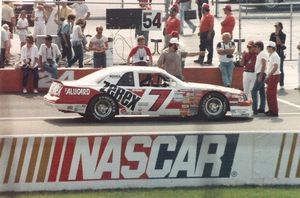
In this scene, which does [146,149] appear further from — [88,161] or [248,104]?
[248,104]

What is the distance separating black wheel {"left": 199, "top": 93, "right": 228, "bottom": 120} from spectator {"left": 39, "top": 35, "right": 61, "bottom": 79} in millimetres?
4455

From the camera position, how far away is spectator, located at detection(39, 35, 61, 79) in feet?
70.4

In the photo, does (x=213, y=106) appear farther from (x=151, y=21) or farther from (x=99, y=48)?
(x=151, y=21)

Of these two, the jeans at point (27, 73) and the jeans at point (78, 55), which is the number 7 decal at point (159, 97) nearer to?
the jeans at point (27, 73)

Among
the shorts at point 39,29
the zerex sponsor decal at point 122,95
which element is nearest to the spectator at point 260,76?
the zerex sponsor decal at point 122,95

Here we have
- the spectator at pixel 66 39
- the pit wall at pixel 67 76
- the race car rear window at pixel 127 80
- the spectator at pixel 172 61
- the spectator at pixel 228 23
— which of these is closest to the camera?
the race car rear window at pixel 127 80

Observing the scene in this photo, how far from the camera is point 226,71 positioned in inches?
860

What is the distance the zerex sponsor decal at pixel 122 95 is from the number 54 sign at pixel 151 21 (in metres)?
6.93

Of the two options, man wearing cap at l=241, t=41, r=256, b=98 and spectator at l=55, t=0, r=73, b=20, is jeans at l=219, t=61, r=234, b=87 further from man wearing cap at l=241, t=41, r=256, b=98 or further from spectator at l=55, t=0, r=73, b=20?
spectator at l=55, t=0, r=73, b=20

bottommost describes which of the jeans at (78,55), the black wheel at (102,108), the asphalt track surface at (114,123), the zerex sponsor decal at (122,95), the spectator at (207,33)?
the asphalt track surface at (114,123)

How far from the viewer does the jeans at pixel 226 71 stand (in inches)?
858

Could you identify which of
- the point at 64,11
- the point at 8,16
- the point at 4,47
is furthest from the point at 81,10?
the point at 4,47

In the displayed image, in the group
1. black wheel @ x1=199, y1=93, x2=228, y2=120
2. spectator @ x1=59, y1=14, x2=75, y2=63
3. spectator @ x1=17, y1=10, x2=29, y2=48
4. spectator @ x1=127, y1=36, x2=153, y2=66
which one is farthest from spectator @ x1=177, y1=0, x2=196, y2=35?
black wheel @ x1=199, y1=93, x2=228, y2=120

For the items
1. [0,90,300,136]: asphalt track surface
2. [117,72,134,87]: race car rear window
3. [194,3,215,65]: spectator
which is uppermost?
[194,3,215,65]: spectator
